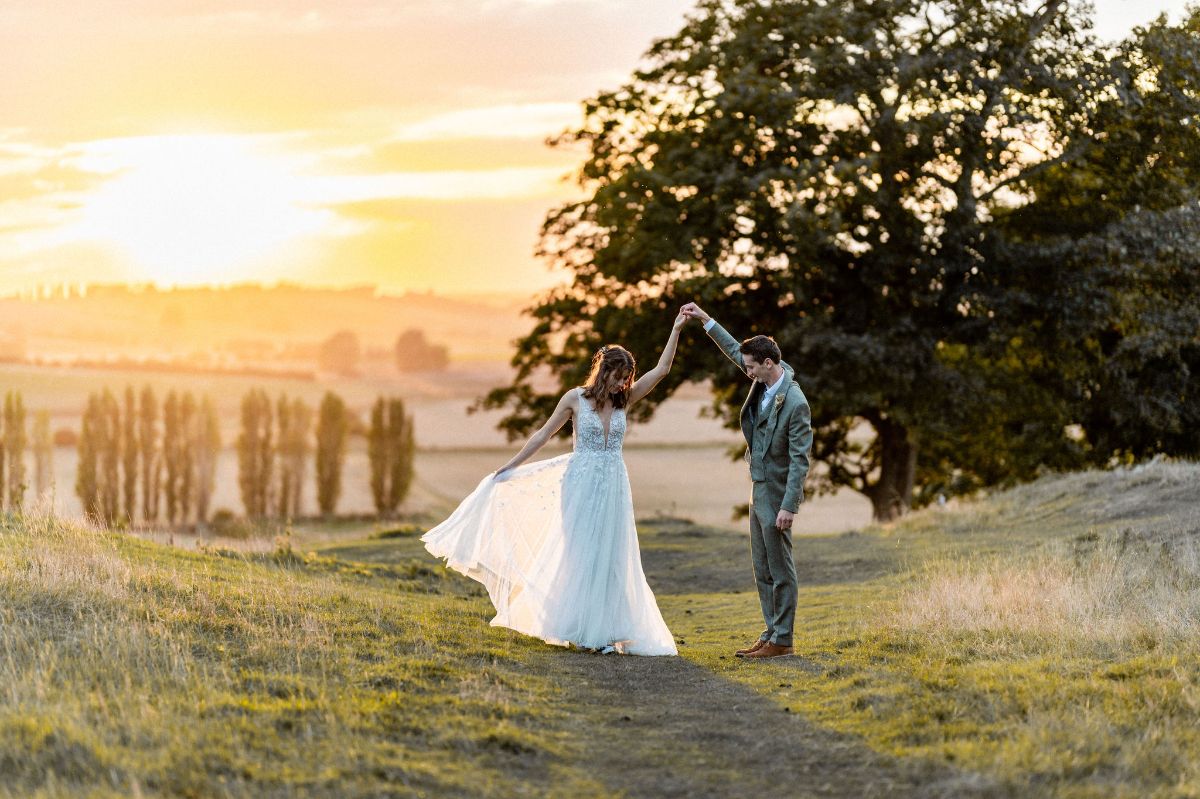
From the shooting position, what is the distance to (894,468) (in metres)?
31.8

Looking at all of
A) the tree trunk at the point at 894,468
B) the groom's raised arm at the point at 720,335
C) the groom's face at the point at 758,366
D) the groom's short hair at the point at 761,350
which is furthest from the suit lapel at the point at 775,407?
the tree trunk at the point at 894,468

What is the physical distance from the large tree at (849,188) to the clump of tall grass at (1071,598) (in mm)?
10649

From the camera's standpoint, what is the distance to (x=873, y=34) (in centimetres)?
2653

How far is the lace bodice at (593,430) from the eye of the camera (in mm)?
11078

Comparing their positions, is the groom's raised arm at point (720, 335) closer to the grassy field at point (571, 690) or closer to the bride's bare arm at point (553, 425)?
the bride's bare arm at point (553, 425)

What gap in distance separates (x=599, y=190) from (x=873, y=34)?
6.84 meters

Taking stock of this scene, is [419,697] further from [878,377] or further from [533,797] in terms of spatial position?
[878,377]

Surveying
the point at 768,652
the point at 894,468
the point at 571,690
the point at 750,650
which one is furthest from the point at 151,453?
the point at 571,690

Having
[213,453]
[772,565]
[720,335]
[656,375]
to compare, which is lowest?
[213,453]

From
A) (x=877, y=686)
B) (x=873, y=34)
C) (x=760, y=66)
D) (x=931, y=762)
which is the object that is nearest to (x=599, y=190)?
(x=760, y=66)

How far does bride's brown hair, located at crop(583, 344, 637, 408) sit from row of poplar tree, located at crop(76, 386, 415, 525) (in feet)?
246

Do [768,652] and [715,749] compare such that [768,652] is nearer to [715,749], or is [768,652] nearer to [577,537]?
[577,537]

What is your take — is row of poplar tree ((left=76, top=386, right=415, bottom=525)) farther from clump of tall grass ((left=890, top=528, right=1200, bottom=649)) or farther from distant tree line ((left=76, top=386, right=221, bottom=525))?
clump of tall grass ((left=890, top=528, right=1200, bottom=649))

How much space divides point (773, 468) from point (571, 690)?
276 centimetres
